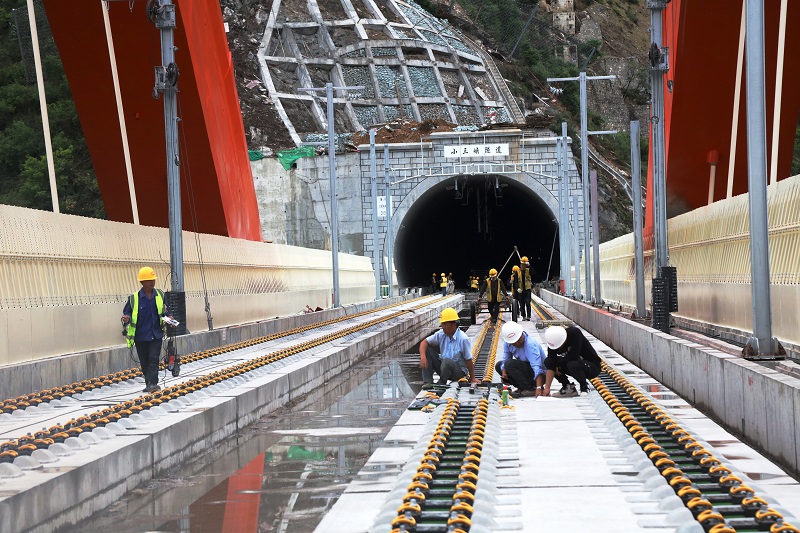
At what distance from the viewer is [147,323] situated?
13805 millimetres

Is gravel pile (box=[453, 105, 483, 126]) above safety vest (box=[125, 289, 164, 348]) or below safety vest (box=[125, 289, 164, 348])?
above

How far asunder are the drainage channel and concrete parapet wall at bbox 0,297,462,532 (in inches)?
157

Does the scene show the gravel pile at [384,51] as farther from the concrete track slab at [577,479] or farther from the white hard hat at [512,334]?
the concrete track slab at [577,479]

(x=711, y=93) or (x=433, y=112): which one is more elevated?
(x=433, y=112)

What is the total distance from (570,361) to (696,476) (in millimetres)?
5853

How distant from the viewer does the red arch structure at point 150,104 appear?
26047 mm

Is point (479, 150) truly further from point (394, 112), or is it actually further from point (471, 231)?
point (471, 231)

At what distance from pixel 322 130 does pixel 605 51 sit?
6122 centimetres

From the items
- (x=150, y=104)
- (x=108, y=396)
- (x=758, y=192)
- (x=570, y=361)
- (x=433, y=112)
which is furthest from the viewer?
(x=433, y=112)

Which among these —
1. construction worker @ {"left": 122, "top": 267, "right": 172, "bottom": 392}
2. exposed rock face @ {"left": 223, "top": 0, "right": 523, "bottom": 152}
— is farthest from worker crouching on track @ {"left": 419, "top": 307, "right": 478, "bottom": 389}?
exposed rock face @ {"left": 223, "top": 0, "right": 523, "bottom": 152}

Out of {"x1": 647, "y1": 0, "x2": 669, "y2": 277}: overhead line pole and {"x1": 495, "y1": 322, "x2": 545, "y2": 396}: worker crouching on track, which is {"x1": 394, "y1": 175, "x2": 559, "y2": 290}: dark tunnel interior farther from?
{"x1": 495, "y1": 322, "x2": 545, "y2": 396}: worker crouching on track

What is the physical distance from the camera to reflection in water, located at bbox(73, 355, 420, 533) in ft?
26.7

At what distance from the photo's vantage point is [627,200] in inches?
3329

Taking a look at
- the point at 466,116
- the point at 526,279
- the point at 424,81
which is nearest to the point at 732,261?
the point at 526,279
